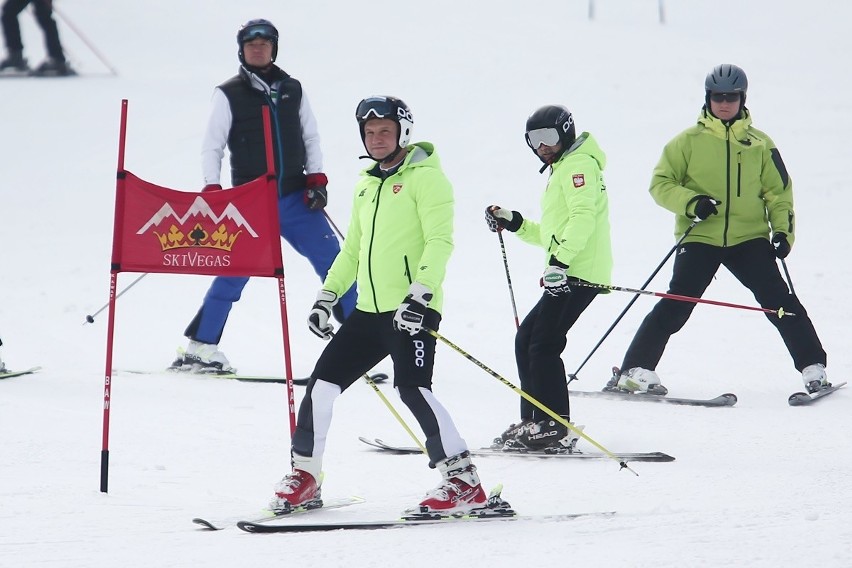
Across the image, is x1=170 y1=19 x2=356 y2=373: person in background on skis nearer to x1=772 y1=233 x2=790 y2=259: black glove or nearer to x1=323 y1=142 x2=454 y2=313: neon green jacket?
x1=772 y1=233 x2=790 y2=259: black glove

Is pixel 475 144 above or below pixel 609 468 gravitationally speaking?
above

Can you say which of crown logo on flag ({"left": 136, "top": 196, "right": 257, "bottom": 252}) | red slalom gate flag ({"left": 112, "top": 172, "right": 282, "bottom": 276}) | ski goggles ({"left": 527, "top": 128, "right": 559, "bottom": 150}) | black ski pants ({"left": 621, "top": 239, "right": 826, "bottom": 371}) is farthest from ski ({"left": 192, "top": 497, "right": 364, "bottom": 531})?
black ski pants ({"left": 621, "top": 239, "right": 826, "bottom": 371})

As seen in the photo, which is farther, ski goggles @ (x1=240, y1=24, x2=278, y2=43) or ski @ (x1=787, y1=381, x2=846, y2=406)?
ski goggles @ (x1=240, y1=24, x2=278, y2=43)

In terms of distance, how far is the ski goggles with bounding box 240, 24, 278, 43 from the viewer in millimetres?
7492

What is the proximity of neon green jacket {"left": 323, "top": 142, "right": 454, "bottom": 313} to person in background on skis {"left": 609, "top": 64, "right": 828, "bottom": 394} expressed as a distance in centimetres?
278

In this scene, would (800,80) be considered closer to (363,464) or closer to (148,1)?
(148,1)

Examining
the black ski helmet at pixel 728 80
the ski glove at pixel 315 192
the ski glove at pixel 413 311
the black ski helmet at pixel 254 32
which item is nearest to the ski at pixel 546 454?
the ski glove at pixel 413 311

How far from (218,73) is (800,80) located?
919 centimetres

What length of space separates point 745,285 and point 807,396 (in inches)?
31.1

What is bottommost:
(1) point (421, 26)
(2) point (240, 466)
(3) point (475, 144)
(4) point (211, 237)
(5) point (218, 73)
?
(2) point (240, 466)

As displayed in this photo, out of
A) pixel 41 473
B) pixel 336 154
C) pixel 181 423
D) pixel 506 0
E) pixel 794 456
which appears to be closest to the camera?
pixel 41 473

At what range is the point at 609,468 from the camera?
5516 mm

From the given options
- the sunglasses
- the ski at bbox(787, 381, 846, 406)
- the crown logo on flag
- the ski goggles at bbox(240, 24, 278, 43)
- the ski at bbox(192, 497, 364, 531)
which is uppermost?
the ski goggles at bbox(240, 24, 278, 43)

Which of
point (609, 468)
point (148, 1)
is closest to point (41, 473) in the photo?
point (609, 468)
